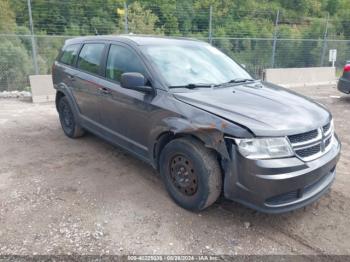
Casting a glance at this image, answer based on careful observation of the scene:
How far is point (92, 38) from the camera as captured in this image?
4762 mm

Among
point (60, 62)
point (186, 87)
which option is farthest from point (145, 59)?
point (60, 62)

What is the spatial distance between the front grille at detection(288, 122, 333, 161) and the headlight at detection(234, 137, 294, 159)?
0.11 m

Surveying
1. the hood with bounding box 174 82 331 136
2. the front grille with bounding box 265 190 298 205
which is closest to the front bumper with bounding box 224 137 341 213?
the front grille with bounding box 265 190 298 205

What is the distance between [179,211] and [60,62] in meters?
3.59

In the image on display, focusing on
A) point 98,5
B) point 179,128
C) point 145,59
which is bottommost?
point 179,128

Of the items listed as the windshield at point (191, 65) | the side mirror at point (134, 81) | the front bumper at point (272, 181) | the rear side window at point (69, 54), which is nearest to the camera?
the front bumper at point (272, 181)

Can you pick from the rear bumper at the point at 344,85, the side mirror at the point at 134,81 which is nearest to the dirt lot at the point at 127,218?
the side mirror at the point at 134,81

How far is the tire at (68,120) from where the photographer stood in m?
5.27

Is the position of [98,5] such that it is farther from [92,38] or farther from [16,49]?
[92,38]

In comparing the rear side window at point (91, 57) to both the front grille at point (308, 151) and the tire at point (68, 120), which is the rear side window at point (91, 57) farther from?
the front grille at point (308, 151)

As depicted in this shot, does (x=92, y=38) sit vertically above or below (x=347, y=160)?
above

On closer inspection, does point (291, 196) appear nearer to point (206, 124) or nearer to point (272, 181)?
point (272, 181)

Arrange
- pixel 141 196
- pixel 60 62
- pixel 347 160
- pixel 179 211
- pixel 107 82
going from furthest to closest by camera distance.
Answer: pixel 60 62, pixel 347 160, pixel 107 82, pixel 141 196, pixel 179 211

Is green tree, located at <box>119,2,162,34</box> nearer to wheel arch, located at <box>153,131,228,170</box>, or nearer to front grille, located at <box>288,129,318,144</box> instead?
wheel arch, located at <box>153,131,228,170</box>
